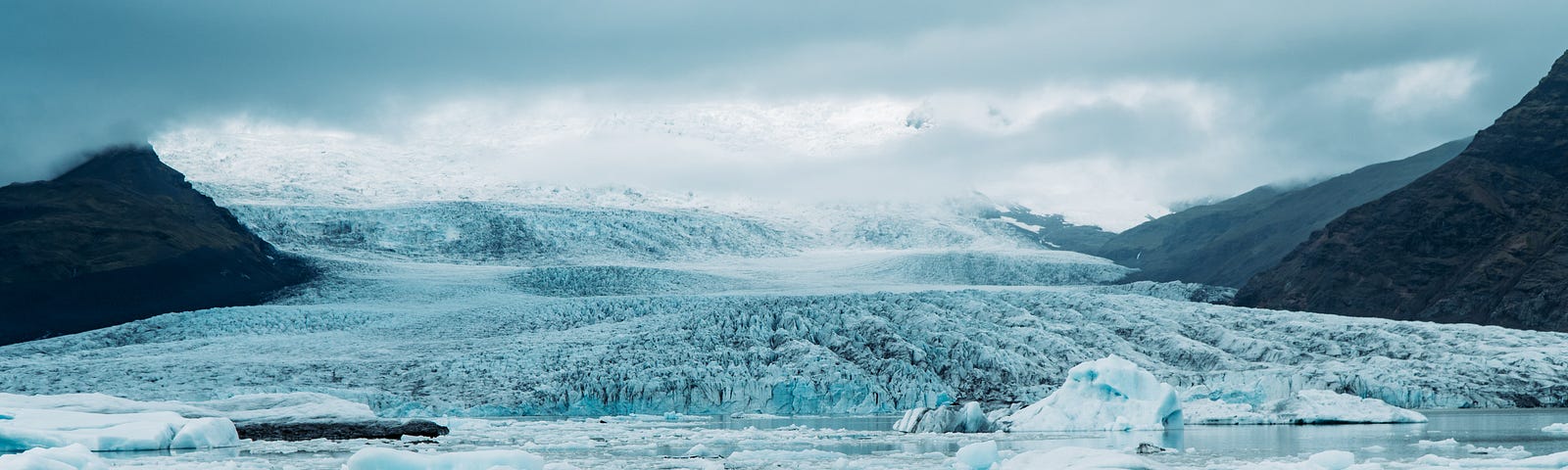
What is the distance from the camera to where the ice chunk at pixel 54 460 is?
14961 mm

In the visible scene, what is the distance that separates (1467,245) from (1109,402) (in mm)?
53111

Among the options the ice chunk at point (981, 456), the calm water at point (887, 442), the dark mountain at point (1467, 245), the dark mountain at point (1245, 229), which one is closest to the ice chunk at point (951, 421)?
the calm water at point (887, 442)

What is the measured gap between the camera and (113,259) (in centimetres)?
7100

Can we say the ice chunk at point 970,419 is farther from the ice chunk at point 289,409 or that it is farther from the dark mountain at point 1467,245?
the dark mountain at point 1467,245

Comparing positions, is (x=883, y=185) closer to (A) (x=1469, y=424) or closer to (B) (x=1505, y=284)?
(B) (x=1505, y=284)

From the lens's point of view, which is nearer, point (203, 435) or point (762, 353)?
point (203, 435)

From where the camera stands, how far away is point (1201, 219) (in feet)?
436

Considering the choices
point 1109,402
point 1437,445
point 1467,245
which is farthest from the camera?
point 1467,245

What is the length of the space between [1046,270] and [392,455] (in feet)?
216

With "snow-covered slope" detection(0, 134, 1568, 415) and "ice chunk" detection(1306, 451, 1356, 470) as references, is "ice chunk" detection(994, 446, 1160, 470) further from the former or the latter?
"snow-covered slope" detection(0, 134, 1568, 415)

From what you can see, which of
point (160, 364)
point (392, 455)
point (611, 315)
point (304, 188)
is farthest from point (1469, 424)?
point (304, 188)

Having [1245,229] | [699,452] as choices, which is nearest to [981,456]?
[699,452]

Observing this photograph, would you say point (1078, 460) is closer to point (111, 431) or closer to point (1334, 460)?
point (1334, 460)

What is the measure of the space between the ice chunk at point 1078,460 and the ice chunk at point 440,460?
616cm
